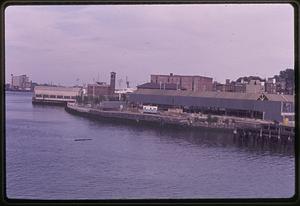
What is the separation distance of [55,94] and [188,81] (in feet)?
2.68

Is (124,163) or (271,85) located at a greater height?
(271,85)

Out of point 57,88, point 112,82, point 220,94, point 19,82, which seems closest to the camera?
point 19,82

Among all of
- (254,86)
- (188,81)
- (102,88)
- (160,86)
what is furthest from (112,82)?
(254,86)

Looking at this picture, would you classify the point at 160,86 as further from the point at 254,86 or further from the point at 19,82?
the point at 19,82

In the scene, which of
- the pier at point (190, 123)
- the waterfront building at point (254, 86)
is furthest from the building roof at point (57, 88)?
the waterfront building at point (254, 86)

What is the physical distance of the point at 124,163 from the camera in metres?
2.16

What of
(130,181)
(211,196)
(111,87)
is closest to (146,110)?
(111,87)

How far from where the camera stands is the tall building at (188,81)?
2160mm

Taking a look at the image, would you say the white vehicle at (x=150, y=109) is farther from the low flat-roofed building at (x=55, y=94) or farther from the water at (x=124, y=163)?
the low flat-roofed building at (x=55, y=94)

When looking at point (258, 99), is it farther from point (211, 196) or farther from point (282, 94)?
point (211, 196)

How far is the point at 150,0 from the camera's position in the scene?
6.35 feet

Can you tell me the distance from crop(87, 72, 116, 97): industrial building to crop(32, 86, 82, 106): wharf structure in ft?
0.23

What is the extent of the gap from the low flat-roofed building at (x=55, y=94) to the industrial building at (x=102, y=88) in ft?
0.23

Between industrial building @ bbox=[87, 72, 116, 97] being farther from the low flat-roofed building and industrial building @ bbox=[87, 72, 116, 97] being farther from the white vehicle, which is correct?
the white vehicle
